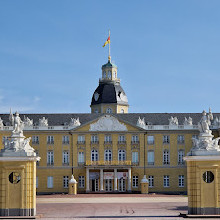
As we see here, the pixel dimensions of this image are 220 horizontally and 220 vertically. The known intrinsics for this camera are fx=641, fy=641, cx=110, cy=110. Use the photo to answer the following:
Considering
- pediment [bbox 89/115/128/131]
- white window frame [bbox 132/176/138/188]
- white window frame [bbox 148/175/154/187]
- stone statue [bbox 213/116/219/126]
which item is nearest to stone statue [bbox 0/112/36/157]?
pediment [bbox 89/115/128/131]

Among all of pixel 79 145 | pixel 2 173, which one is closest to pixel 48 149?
pixel 79 145

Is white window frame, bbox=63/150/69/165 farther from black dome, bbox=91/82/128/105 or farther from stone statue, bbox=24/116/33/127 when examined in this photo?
black dome, bbox=91/82/128/105

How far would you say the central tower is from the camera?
104438mm

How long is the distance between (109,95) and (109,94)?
0.68ft

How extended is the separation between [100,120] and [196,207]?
53.4 meters

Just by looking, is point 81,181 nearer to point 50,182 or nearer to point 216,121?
point 50,182

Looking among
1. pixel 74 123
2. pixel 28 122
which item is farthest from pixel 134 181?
pixel 28 122

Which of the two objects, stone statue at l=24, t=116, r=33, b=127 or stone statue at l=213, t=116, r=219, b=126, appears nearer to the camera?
stone statue at l=213, t=116, r=219, b=126

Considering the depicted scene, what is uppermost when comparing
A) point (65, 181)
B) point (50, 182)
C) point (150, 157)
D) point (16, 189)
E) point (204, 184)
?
point (150, 157)

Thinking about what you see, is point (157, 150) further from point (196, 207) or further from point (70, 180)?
point (196, 207)

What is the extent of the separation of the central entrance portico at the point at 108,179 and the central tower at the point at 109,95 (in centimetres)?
1553

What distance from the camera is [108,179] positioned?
90.9 m

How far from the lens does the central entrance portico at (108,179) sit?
297 ft

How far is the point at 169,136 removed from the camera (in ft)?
302
